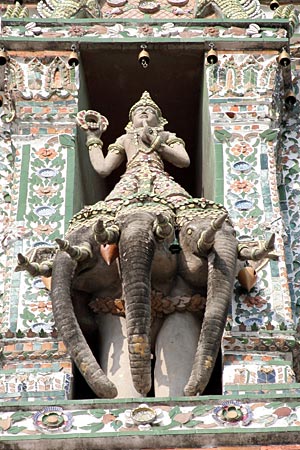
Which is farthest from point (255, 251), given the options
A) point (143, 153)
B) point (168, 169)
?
point (168, 169)

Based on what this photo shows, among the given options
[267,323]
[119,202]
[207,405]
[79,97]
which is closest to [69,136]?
[79,97]

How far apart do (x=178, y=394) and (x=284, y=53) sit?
11.3ft

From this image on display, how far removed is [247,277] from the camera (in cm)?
1298

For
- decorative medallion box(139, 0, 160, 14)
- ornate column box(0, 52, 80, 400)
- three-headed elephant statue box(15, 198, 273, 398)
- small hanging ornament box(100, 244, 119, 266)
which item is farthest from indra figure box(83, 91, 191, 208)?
decorative medallion box(139, 0, 160, 14)

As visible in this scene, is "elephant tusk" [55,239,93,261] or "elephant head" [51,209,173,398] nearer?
"elephant head" [51,209,173,398]

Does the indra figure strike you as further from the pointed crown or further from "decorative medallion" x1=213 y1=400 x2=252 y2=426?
"decorative medallion" x1=213 y1=400 x2=252 y2=426

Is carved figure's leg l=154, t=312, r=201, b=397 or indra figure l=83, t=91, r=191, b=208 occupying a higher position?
indra figure l=83, t=91, r=191, b=208

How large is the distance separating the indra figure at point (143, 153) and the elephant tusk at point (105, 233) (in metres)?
0.79

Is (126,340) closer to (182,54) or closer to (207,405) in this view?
(207,405)

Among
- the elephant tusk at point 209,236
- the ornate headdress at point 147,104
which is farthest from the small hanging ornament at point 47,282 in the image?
the ornate headdress at point 147,104

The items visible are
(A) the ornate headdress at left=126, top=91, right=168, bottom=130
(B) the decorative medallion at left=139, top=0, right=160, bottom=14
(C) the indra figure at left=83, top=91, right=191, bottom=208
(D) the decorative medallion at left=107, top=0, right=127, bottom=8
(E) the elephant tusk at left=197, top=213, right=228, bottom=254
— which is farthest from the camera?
(D) the decorative medallion at left=107, top=0, right=127, bottom=8

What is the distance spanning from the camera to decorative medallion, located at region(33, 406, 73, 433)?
11430 mm

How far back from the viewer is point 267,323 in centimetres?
1279

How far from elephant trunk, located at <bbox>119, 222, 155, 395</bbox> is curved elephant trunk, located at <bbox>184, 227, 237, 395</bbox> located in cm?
31
